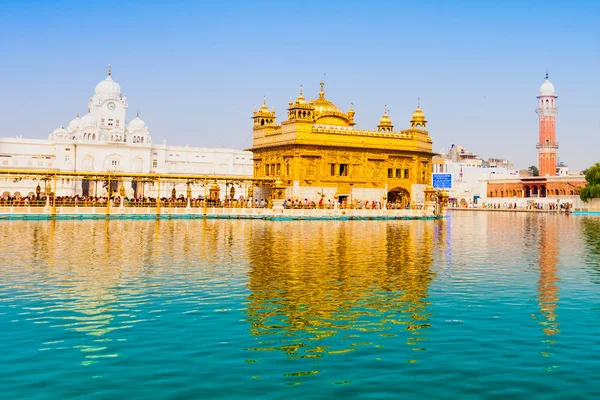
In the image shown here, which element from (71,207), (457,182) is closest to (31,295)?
(71,207)

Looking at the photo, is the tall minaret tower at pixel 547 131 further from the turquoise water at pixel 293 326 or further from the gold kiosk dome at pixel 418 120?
the turquoise water at pixel 293 326

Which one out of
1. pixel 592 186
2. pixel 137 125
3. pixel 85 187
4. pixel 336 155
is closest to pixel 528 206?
pixel 592 186

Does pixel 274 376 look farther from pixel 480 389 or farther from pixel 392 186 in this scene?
pixel 392 186

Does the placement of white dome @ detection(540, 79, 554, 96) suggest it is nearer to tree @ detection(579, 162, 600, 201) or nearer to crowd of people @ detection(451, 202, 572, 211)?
crowd of people @ detection(451, 202, 572, 211)

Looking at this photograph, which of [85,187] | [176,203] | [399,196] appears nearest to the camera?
[176,203]

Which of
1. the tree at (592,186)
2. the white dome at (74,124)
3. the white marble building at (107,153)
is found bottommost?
the tree at (592,186)

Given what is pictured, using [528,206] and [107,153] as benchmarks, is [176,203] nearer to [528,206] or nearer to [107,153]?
[107,153]

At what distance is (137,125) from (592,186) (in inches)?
2732

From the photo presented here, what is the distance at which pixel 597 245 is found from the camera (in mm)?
30734

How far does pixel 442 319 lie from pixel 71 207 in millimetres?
40176

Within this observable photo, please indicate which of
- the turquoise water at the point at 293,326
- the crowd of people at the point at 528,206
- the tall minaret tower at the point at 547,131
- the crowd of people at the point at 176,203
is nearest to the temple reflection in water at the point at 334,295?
the turquoise water at the point at 293,326

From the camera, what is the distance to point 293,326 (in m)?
12.2

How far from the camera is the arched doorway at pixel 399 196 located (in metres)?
64.7

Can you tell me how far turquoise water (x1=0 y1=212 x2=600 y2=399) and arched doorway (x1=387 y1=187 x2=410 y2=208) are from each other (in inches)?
1617
